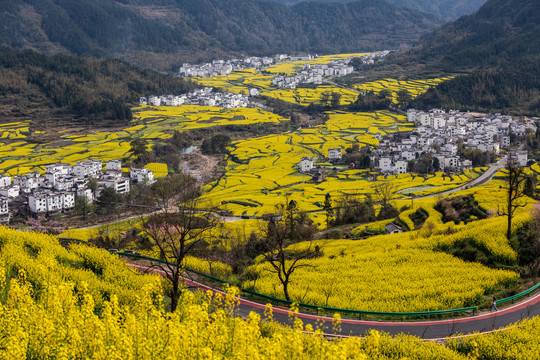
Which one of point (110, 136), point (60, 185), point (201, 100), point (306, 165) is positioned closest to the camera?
point (60, 185)

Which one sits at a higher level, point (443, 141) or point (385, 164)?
point (443, 141)

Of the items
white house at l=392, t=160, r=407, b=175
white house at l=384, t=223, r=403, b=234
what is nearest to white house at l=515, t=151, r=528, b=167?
white house at l=392, t=160, r=407, b=175

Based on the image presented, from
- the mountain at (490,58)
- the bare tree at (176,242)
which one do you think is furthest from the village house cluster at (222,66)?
the bare tree at (176,242)

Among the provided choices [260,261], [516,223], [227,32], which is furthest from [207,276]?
[227,32]

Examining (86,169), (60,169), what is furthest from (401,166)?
(60,169)

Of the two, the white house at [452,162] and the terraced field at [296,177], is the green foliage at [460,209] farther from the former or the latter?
the white house at [452,162]

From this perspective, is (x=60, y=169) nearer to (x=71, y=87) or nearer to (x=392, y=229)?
(x=392, y=229)
